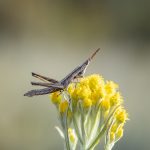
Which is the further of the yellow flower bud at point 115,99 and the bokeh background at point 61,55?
the bokeh background at point 61,55

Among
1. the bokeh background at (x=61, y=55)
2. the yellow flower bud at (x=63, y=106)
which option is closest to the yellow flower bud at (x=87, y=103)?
the yellow flower bud at (x=63, y=106)

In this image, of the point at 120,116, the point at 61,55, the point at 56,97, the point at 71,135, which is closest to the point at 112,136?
the point at 120,116

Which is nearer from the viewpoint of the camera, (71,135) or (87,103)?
(87,103)

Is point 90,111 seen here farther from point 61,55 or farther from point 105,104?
point 61,55

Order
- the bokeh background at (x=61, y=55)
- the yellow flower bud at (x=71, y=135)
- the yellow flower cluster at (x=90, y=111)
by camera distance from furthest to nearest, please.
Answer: the bokeh background at (x=61, y=55) → the yellow flower bud at (x=71, y=135) → the yellow flower cluster at (x=90, y=111)

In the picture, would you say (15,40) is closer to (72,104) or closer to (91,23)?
(91,23)

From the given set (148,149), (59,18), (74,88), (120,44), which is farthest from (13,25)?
(74,88)

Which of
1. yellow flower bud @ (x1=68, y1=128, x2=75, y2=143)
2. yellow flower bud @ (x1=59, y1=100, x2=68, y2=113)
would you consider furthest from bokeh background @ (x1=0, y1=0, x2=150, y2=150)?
yellow flower bud @ (x1=59, y1=100, x2=68, y2=113)

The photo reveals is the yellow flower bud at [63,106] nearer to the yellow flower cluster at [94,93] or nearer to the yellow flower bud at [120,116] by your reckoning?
the yellow flower cluster at [94,93]

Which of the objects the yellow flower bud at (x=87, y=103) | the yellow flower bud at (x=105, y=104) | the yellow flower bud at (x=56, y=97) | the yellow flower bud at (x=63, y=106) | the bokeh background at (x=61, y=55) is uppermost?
the bokeh background at (x=61, y=55)
